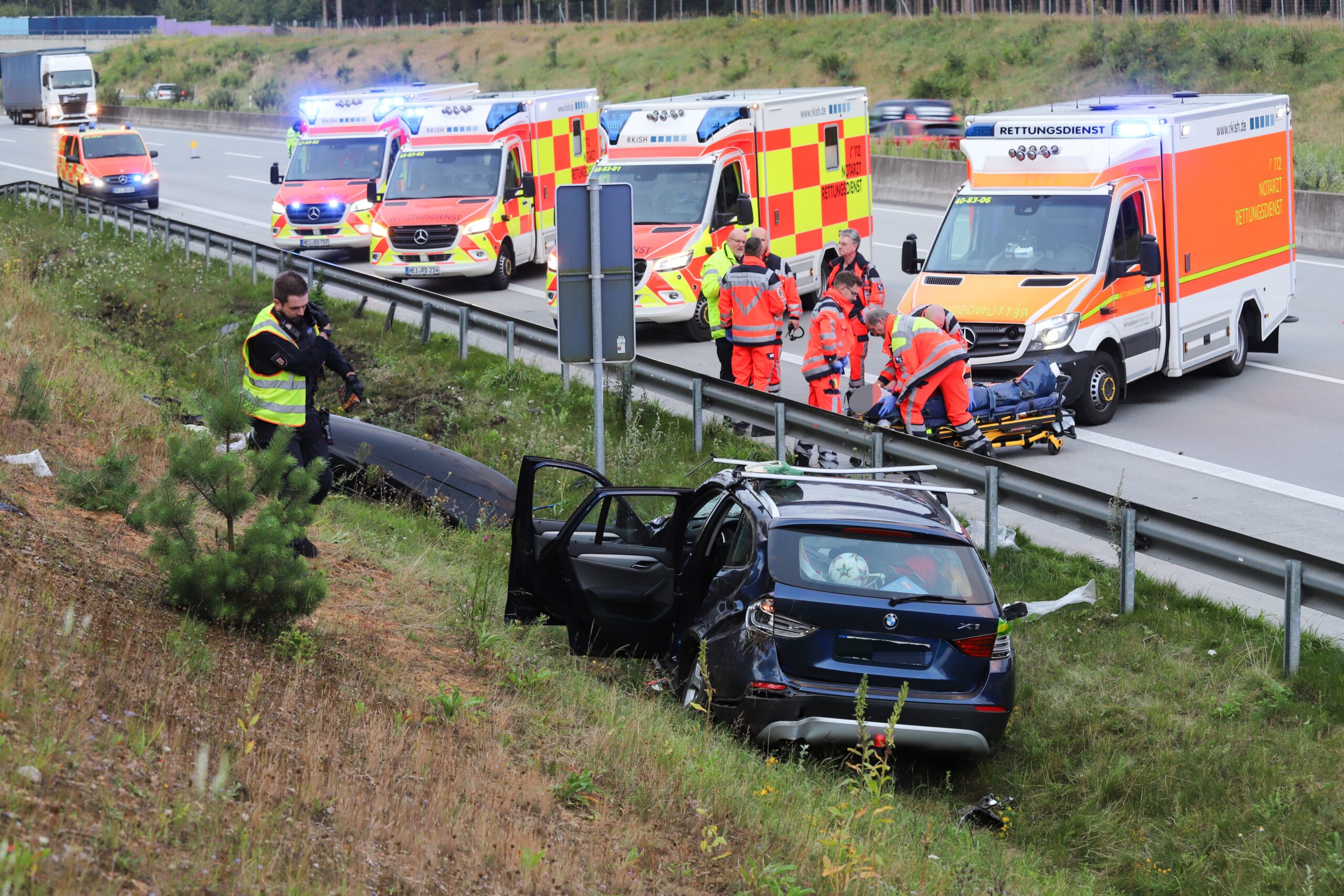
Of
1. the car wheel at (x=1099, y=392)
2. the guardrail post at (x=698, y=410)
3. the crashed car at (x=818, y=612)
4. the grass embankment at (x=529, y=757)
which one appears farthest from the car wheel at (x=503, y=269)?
the crashed car at (x=818, y=612)

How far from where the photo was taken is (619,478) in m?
11.9

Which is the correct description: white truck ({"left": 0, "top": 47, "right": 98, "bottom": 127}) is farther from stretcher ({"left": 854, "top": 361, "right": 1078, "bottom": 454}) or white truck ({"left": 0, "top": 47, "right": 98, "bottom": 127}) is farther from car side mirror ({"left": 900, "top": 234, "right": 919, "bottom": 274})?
stretcher ({"left": 854, "top": 361, "right": 1078, "bottom": 454})

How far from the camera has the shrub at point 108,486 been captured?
6.88 m

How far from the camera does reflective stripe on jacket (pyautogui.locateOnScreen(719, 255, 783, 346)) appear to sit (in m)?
12.6

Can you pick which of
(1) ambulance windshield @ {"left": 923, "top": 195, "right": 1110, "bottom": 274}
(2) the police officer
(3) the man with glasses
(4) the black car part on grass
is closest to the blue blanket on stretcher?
(1) ambulance windshield @ {"left": 923, "top": 195, "right": 1110, "bottom": 274}

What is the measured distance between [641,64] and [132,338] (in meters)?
47.4

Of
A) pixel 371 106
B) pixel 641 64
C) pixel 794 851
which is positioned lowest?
pixel 794 851

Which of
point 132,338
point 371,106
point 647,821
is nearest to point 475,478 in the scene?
point 647,821

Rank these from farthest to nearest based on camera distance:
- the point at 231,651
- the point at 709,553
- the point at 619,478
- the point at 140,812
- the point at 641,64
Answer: the point at 641,64, the point at 619,478, the point at 709,553, the point at 231,651, the point at 140,812

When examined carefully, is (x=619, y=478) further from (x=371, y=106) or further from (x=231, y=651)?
(x=371, y=106)

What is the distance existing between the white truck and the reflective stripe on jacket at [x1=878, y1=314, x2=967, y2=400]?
5699 cm

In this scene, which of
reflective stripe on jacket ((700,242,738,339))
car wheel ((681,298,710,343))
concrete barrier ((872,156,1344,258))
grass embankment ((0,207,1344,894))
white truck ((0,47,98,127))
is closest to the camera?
grass embankment ((0,207,1344,894))

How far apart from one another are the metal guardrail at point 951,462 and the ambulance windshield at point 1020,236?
3081mm

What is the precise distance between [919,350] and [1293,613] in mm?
4151
